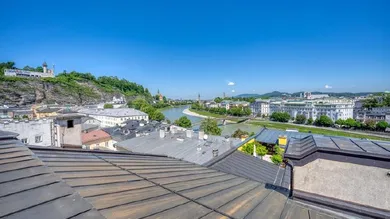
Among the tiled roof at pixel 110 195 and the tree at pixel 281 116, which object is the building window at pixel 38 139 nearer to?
the tiled roof at pixel 110 195

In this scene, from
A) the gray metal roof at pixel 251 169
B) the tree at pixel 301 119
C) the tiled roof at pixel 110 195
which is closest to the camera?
the tiled roof at pixel 110 195

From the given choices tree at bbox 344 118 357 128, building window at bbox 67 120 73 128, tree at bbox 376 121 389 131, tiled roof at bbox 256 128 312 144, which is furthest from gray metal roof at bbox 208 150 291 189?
tree at bbox 344 118 357 128

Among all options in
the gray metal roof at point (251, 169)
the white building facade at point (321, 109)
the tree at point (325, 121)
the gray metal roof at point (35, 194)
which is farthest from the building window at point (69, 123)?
the white building facade at point (321, 109)

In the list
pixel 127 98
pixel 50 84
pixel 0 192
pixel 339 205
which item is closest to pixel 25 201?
pixel 0 192

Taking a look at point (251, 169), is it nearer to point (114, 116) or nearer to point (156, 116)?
point (114, 116)

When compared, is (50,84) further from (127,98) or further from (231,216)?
(231,216)

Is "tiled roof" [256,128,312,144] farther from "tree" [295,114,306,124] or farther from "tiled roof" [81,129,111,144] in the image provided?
"tree" [295,114,306,124]
